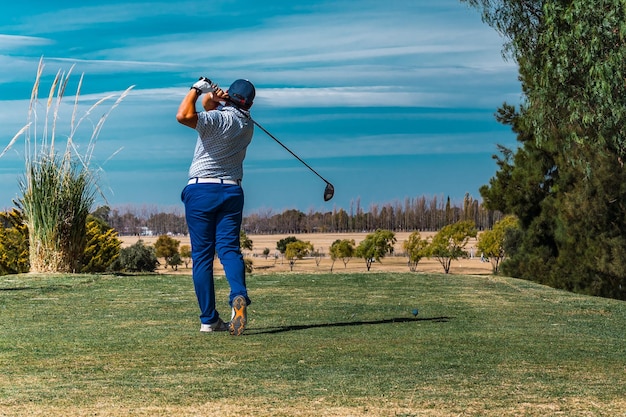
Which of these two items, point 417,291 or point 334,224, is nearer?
point 417,291

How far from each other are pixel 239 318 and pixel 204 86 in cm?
224

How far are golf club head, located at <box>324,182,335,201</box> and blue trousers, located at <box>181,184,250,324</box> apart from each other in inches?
79.4

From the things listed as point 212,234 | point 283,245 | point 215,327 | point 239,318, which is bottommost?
point 215,327

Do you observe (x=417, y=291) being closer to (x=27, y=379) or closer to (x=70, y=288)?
(x=70, y=288)

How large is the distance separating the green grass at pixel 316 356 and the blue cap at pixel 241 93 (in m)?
2.27

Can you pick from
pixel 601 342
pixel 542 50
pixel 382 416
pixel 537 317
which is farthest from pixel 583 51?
pixel 382 416

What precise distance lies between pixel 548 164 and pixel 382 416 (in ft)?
104

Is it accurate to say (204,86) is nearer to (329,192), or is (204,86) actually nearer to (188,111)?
(188,111)

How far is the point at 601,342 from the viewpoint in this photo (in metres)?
8.97

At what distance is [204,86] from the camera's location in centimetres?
892

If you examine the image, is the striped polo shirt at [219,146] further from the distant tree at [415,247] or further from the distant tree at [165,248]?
the distant tree at [165,248]

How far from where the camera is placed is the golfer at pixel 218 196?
8.95 m

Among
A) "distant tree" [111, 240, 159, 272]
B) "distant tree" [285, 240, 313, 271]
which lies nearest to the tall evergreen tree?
"distant tree" [111, 240, 159, 272]

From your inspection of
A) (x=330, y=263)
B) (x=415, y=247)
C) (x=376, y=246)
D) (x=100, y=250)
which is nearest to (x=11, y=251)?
(x=100, y=250)
